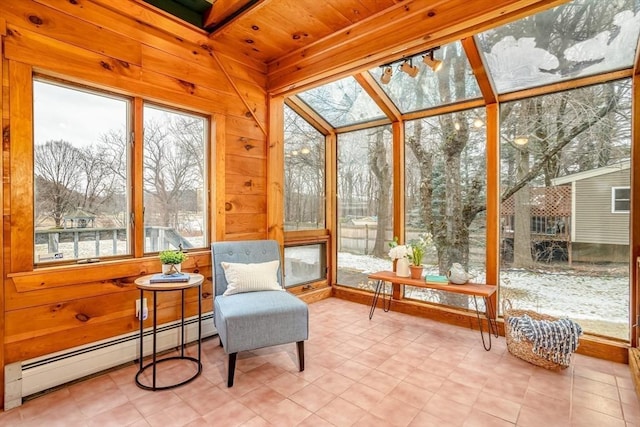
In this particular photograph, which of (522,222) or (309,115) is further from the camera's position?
(309,115)

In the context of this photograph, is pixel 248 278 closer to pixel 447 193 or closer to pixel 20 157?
Answer: pixel 20 157

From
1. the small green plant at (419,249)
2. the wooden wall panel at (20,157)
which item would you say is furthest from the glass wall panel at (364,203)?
the wooden wall panel at (20,157)

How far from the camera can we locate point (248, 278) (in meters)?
2.61

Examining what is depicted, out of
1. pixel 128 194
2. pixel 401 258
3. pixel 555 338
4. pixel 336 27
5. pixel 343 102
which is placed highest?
pixel 336 27

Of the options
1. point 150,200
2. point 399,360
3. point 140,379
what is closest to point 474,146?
point 399,360

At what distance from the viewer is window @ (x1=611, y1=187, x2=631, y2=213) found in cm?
253

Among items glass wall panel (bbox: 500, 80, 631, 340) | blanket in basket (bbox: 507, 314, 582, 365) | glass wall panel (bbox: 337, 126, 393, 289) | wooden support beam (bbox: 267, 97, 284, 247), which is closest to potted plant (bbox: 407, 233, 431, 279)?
glass wall panel (bbox: 337, 126, 393, 289)

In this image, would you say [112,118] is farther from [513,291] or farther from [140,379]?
[513,291]

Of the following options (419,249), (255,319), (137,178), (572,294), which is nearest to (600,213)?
(572,294)

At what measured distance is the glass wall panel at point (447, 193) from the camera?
3242 mm

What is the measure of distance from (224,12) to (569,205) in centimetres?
329

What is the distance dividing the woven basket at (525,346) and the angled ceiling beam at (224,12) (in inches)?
125

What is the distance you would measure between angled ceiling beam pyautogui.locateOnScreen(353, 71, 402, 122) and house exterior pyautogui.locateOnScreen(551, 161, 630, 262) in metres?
1.72

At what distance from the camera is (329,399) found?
2.02m
